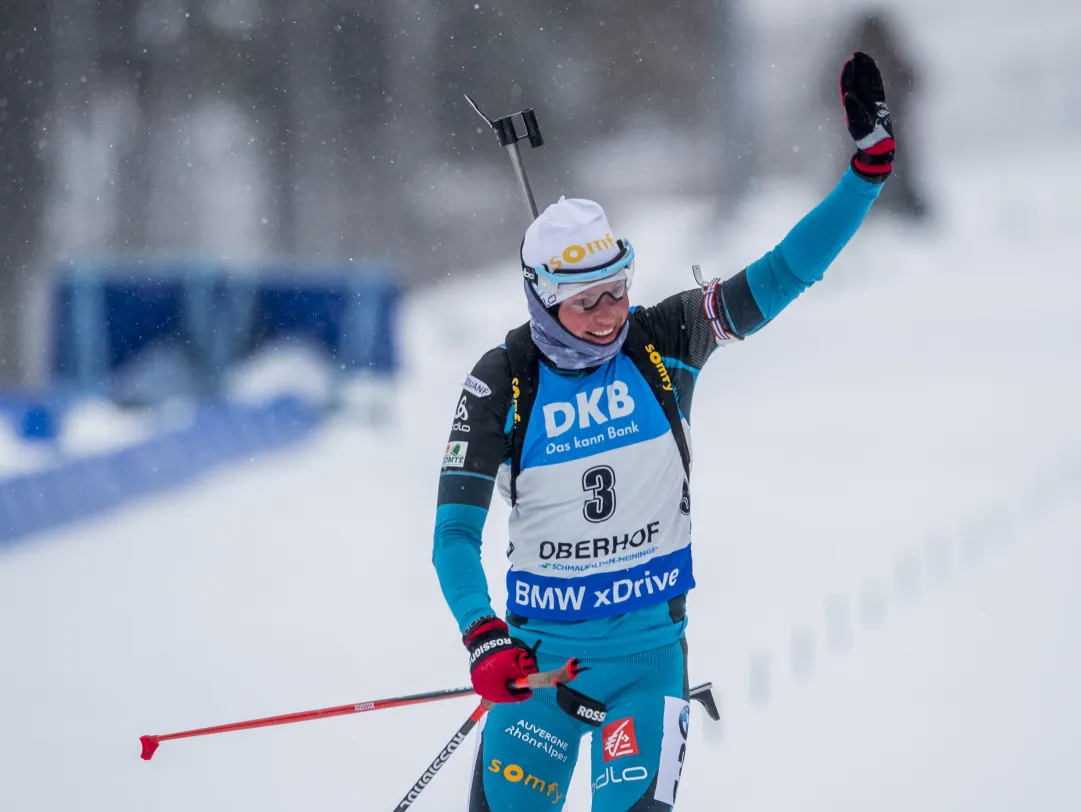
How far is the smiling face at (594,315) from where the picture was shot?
3059 millimetres

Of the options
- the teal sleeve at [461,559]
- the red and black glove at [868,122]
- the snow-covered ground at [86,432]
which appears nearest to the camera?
the teal sleeve at [461,559]

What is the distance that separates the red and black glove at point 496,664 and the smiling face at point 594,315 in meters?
0.76

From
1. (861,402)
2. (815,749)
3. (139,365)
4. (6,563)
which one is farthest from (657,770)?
(139,365)

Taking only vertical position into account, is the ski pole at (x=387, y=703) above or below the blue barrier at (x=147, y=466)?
below

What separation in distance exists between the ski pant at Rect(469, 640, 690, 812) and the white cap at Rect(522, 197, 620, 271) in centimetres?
102

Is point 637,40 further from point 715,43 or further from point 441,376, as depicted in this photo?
point 441,376

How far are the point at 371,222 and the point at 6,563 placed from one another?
15.6 m

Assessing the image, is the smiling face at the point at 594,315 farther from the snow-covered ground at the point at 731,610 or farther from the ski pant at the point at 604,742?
the snow-covered ground at the point at 731,610

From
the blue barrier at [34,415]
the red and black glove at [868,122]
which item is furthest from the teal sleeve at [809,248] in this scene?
the blue barrier at [34,415]

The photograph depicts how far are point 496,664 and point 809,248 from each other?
1367mm

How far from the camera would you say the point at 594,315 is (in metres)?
3.06

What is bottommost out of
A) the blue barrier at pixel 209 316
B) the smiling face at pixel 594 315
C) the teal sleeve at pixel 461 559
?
the teal sleeve at pixel 461 559

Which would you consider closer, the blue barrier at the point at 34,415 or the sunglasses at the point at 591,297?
the sunglasses at the point at 591,297

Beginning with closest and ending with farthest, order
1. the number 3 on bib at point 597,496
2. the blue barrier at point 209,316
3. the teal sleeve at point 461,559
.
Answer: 1. the teal sleeve at point 461,559
2. the number 3 on bib at point 597,496
3. the blue barrier at point 209,316
